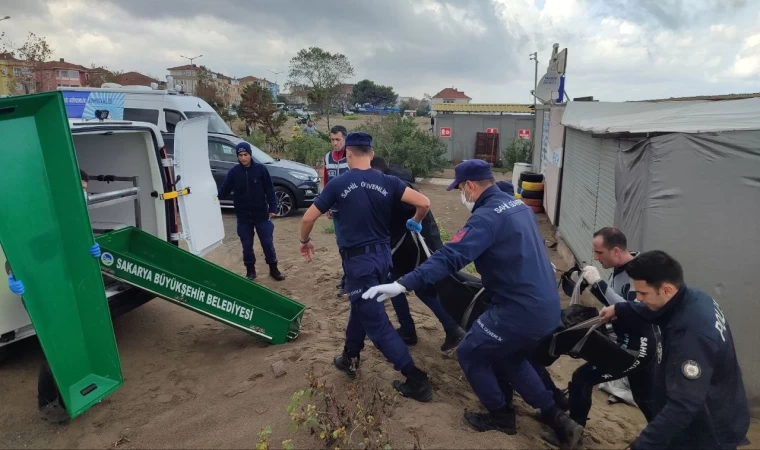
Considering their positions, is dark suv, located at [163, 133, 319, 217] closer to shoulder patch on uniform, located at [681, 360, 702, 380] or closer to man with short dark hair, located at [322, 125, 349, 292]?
man with short dark hair, located at [322, 125, 349, 292]

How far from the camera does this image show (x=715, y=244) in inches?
166

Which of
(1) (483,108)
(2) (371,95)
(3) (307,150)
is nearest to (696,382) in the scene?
(3) (307,150)

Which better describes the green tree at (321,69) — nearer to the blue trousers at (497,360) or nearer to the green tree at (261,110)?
the green tree at (261,110)

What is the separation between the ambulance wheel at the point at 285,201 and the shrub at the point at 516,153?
1171 centimetres

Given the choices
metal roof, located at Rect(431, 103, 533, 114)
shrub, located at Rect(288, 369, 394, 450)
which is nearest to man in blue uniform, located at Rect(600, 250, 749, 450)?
shrub, located at Rect(288, 369, 394, 450)

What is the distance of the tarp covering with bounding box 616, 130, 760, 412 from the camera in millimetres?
4055

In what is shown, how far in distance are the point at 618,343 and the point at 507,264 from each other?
0.93m

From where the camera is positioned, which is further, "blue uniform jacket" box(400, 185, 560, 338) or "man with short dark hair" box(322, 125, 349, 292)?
"man with short dark hair" box(322, 125, 349, 292)

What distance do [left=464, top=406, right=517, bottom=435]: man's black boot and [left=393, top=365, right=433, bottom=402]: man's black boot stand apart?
34 cm

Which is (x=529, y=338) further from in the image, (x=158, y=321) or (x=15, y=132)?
(x=158, y=321)

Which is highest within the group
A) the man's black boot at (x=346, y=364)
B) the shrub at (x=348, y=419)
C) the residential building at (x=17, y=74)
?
the residential building at (x=17, y=74)

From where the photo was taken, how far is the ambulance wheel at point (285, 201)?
10.8 metres

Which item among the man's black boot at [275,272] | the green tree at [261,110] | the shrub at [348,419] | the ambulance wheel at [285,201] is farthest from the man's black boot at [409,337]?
the green tree at [261,110]

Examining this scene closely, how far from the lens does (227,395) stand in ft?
12.0
